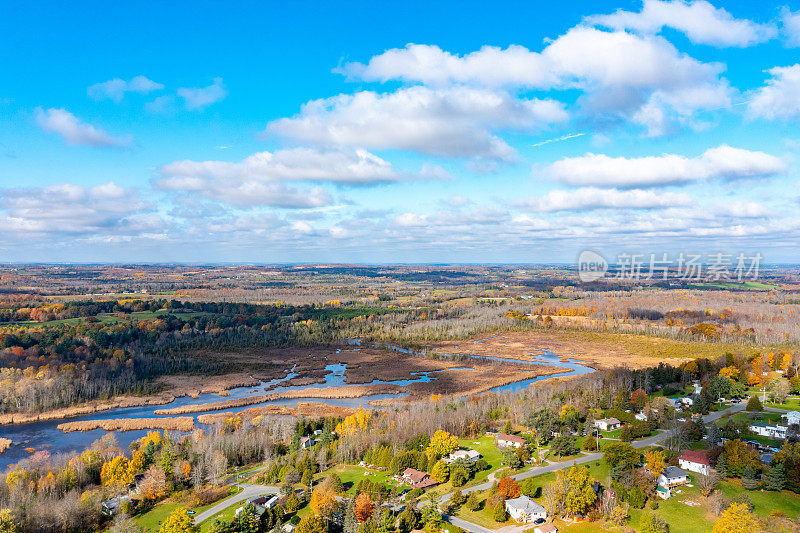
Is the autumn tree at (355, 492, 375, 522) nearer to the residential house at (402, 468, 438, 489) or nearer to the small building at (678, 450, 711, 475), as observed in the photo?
the residential house at (402, 468, 438, 489)

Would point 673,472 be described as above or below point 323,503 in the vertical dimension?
above

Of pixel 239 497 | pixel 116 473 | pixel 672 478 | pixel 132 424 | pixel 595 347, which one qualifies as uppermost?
pixel 672 478

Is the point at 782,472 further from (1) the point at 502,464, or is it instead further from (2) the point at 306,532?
(2) the point at 306,532

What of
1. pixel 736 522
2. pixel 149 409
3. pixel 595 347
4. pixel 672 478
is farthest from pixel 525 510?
pixel 595 347

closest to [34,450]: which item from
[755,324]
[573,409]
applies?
[573,409]

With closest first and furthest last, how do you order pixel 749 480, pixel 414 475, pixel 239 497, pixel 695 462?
pixel 749 480
pixel 239 497
pixel 695 462
pixel 414 475

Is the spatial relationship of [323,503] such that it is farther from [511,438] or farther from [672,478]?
[672,478]

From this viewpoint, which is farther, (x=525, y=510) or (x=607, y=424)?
(x=607, y=424)
